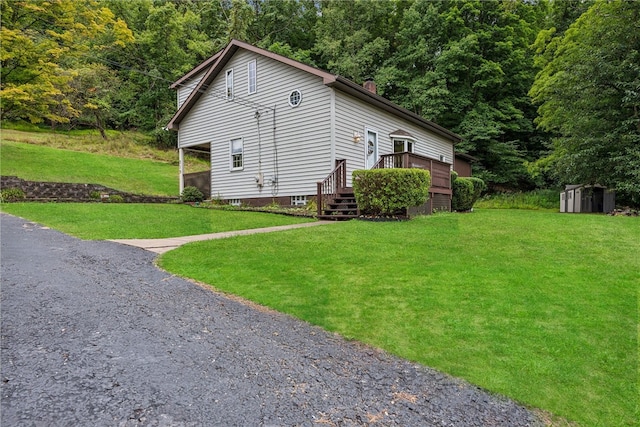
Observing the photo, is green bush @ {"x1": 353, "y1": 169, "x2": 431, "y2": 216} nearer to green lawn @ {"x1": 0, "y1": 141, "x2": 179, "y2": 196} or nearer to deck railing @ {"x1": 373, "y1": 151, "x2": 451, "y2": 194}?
deck railing @ {"x1": 373, "y1": 151, "x2": 451, "y2": 194}

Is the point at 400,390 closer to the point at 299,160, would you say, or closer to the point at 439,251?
the point at 439,251

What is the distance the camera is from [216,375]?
2.54 metres

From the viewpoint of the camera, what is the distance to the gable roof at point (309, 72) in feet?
40.5

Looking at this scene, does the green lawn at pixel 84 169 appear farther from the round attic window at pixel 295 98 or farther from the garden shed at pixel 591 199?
the garden shed at pixel 591 199

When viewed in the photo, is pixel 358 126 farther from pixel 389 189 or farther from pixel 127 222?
pixel 127 222

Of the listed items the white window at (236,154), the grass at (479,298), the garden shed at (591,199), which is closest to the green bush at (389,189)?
the grass at (479,298)

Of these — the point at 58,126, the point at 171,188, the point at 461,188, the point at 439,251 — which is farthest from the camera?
the point at 58,126

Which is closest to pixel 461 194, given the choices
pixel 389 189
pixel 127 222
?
pixel 389 189

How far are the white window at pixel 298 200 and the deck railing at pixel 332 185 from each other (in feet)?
5.30

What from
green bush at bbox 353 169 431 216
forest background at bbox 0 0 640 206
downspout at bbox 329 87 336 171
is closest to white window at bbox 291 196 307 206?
downspout at bbox 329 87 336 171

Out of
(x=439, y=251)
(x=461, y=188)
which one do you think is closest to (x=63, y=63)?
(x=461, y=188)

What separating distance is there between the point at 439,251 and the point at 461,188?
9.42m

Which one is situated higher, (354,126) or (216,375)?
(354,126)

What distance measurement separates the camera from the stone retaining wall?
14.5 meters
